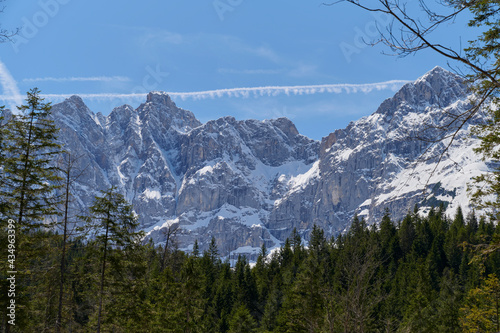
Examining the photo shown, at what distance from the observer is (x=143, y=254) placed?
23750 mm

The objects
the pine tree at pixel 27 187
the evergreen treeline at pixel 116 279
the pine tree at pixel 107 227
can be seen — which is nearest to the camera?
the evergreen treeline at pixel 116 279

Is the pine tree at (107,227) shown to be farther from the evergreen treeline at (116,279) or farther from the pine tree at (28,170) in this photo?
the pine tree at (28,170)

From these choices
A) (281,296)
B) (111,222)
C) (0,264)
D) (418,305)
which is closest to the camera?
(0,264)

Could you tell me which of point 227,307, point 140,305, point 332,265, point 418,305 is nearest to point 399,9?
point 140,305

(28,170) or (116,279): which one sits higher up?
(28,170)

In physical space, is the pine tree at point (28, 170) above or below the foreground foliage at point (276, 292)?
→ above

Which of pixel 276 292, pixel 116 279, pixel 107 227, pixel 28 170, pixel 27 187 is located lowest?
pixel 276 292

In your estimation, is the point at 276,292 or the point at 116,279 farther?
the point at 276,292

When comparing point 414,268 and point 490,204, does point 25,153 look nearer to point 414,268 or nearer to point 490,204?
point 490,204

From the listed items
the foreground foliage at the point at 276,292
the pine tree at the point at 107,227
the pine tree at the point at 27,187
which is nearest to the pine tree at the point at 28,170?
the pine tree at the point at 27,187

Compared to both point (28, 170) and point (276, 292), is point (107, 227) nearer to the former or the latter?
point (28, 170)

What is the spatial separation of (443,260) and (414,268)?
568 inches

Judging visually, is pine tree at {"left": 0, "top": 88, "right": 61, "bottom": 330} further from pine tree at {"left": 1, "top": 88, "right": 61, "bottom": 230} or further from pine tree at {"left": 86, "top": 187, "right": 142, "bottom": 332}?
pine tree at {"left": 86, "top": 187, "right": 142, "bottom": 332}

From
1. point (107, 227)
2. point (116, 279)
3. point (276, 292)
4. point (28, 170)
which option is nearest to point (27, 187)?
point (28, 170)
